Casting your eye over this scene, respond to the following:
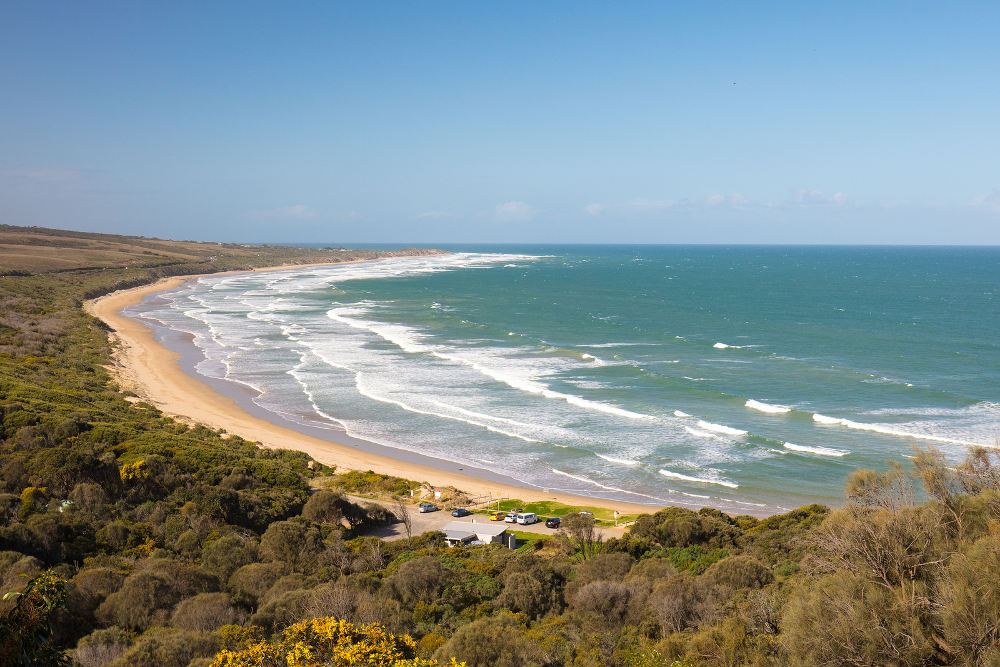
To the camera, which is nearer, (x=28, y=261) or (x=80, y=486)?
(x=80, y=486)

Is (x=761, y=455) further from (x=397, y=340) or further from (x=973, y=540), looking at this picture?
(x=397, y=340)

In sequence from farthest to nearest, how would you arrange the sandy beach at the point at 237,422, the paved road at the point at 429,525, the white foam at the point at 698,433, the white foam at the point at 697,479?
the white foam at the point at 698,433
the sandy beach at the point at 237,422
the white foam at the point at 697,479
the paved road at the point at 429,525

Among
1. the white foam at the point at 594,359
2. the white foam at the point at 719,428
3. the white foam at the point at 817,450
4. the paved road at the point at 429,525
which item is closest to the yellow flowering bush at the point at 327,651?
the paved road at the point at 429,525

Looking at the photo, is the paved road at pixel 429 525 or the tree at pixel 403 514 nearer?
the tree at pixel 403 514

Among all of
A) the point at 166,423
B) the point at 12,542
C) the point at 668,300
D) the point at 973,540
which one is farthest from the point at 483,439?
the point at 668,300

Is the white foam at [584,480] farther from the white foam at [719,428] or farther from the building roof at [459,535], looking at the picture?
the white foam at [719,428]

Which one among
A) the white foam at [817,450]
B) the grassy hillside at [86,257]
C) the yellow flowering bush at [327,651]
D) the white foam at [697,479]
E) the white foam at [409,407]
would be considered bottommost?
the white foam at [697,479]
